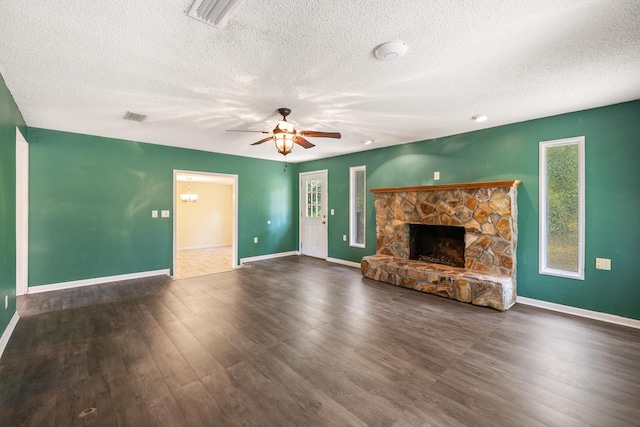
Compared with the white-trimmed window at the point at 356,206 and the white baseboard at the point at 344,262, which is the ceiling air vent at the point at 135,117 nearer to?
the white-trimmed window at the point at 356,206

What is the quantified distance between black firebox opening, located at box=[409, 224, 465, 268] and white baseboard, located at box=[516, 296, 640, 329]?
38.6 inches

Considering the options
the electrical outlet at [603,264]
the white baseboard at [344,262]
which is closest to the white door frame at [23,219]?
the white baseboard at [344,262]

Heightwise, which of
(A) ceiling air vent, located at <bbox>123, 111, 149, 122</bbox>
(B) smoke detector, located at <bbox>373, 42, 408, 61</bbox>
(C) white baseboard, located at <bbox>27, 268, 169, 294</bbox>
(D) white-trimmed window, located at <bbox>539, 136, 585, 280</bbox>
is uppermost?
(A) ceiling air vent, located at <bbox>123, 111, 149, 122</bbox>

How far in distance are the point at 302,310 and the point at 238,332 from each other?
2.92 ft

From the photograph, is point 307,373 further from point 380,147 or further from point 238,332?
point 380,147

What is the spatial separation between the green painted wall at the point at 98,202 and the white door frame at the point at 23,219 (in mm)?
53

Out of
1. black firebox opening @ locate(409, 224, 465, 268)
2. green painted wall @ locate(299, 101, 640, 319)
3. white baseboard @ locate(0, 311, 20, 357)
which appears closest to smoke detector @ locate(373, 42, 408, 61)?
green painted wall @ locate(299, 101, 640, 319)

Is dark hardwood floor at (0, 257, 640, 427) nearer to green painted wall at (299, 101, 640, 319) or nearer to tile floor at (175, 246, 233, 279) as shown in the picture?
green painted wall at (299, 101, 640, 319)

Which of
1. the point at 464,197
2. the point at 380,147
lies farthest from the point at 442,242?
the point at 380,147

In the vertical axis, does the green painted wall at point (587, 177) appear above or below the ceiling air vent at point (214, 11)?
below

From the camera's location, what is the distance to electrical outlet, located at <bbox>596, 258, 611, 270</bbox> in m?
3.19

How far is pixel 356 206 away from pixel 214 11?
4834 millimetres

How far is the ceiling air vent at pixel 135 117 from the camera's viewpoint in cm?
352

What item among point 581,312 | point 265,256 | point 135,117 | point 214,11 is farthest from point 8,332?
point 581,312
